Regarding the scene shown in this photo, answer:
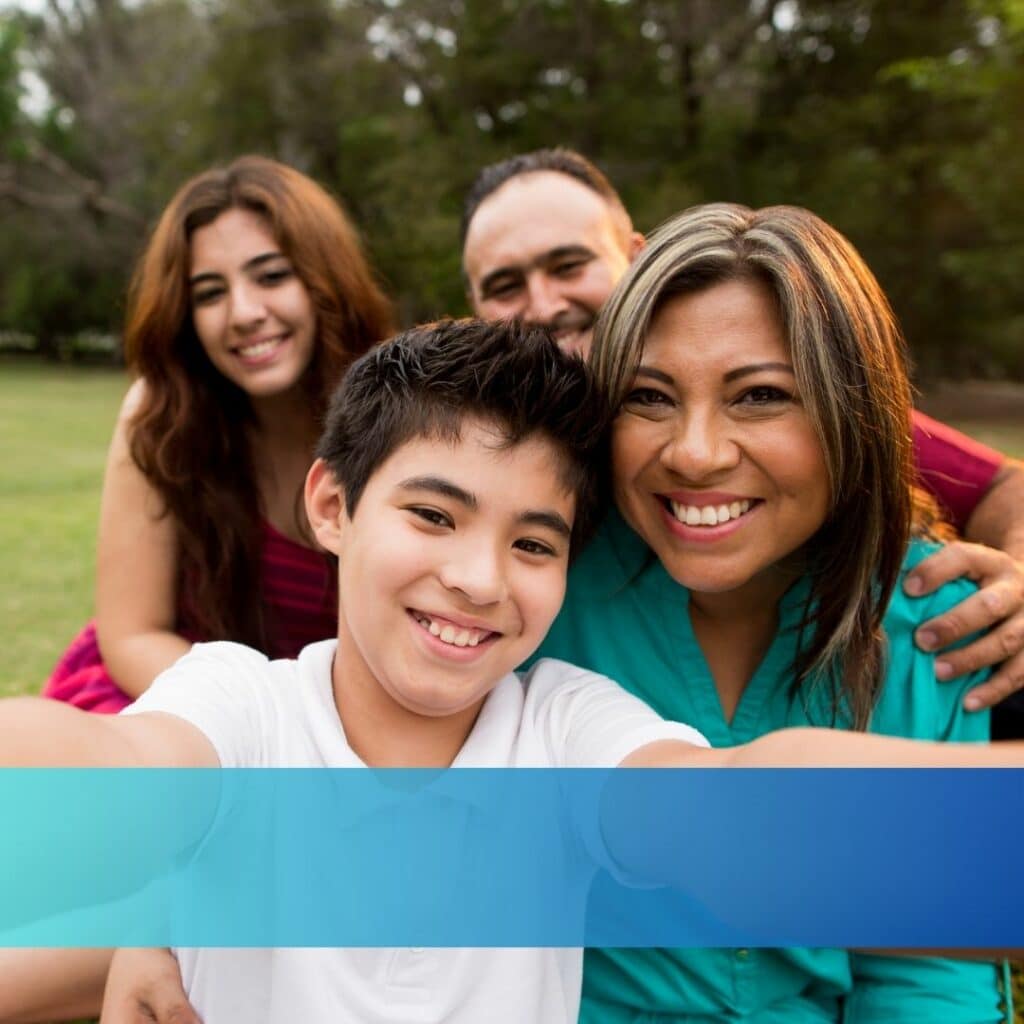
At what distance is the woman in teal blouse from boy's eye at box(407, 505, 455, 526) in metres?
→ 0.38

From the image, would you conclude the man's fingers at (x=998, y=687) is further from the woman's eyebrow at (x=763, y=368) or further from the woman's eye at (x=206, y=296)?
the woman's eye at (x=206, y=296)

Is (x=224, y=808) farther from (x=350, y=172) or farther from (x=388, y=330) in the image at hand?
(x=350, y=172)

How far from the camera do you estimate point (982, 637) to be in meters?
1.88

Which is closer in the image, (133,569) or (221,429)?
(133,569)

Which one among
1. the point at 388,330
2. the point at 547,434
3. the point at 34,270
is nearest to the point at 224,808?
the point at 547,434

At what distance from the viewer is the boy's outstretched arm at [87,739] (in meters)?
1.10

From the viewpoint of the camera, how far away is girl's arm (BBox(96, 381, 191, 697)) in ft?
9.82

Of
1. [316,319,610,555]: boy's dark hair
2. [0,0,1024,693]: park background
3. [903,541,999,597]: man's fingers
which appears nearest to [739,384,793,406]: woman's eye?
[316,319,610,555]: boy's dark hair

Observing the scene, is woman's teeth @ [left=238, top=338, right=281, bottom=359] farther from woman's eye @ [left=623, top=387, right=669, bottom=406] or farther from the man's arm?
the man's arm

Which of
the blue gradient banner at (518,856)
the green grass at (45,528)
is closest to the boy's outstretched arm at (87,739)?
the blue gradient banner at (518,856)

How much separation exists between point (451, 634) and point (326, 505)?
38 cm

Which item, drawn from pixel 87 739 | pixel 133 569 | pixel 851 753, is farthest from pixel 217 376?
pixel 851 753

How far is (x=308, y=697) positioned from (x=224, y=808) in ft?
0.72

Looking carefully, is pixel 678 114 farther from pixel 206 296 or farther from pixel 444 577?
pixel 444 577
